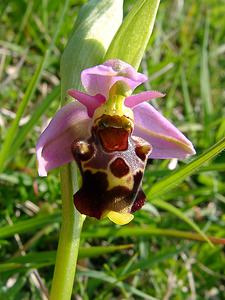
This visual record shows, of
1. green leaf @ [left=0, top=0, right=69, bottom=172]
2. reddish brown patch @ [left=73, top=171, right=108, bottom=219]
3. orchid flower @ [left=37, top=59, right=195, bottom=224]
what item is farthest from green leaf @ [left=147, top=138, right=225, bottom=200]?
green leaf @ [left=0, top=0, right=69, bottom=172]

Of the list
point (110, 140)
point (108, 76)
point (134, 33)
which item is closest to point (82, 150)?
point (110, 140)

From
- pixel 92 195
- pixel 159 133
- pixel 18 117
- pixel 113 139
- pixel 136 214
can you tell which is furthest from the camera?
pixel 136 214

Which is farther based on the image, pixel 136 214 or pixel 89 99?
pixel 136 214

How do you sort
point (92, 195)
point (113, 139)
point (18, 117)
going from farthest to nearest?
point (18, 117) → point (113, 139) → point (92, 195)

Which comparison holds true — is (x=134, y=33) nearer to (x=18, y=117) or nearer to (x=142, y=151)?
(x=142, y=151)

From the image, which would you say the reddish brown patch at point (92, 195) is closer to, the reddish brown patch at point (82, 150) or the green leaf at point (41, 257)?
the reddish brown patch at point (82, 150)

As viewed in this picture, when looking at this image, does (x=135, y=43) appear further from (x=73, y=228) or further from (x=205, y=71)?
(x=205, y=71)

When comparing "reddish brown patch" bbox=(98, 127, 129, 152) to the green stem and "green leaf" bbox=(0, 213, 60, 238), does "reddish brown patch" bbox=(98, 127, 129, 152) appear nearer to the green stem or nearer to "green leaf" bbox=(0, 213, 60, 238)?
the green stem
